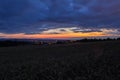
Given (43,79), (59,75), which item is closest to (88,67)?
(59,75)

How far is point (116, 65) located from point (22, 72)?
230 inches

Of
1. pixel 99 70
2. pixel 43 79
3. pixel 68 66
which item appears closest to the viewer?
pixel 43 79

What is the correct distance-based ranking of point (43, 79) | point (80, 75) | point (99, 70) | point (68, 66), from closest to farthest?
point (43, 79) → point (80, 75) → point (99, 70) → point (68, 66)

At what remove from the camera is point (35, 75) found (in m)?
11.4

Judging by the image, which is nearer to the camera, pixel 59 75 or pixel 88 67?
pixel 59 75

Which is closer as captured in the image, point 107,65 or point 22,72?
point 22,72

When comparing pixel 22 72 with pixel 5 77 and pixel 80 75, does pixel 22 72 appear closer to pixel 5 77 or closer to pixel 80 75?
pixel 5 77

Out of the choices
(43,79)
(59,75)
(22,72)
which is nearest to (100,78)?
(59,75)

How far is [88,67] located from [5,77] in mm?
4896

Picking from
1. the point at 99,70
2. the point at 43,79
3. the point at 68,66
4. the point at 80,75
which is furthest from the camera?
the point at 68,66

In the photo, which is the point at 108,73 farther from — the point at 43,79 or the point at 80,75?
the point at 43,79

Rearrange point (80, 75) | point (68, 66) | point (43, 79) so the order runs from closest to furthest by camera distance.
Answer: point (43, 79)
point (80, 75)
point (68, 66)

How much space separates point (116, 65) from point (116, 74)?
2.02m

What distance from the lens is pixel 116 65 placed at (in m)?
13.7
